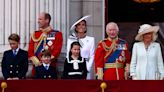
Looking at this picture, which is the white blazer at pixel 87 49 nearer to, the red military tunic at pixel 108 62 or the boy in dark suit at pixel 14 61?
the red military tunic at pixel 108 62

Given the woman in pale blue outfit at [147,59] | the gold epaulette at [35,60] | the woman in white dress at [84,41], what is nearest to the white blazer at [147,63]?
the woman in pale blue outfit at [147,59]

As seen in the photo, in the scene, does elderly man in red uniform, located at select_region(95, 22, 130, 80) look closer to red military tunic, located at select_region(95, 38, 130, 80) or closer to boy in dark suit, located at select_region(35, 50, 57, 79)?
red military tunic, located at select_region(95, 38, 130, 80)

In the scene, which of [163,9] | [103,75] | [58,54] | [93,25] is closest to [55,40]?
[58,54]

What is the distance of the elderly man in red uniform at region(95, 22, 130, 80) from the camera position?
12336 mm

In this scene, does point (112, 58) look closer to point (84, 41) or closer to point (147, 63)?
point (147, 63)

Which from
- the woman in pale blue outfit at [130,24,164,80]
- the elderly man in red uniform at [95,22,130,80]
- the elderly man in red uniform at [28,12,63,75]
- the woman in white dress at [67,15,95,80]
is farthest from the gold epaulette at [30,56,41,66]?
the woman in pale blue outfit at [130,24,164,80]

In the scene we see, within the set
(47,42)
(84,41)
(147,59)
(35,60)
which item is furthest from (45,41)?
(147,59)

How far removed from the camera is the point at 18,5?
542 inches

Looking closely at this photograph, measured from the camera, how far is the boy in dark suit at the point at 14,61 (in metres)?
12.5

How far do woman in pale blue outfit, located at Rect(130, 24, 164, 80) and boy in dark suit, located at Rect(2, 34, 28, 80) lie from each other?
1.80 metres

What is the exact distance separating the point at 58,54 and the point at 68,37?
1.09 meters

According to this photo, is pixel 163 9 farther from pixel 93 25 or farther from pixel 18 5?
pixel 18 5

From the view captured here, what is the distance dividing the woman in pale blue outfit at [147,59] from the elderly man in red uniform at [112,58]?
17 cm

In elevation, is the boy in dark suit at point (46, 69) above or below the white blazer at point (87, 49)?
below
